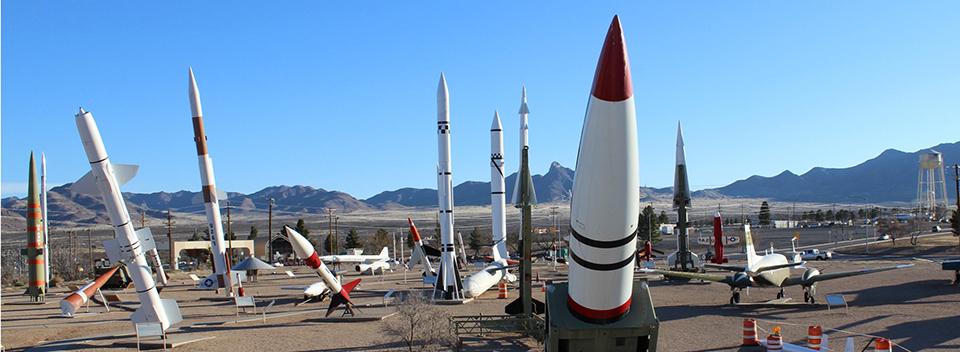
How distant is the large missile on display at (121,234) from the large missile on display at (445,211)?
10359 mm

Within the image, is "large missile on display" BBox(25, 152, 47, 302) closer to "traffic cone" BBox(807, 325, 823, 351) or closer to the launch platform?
the launch platform

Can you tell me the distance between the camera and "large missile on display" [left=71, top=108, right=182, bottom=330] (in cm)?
1705

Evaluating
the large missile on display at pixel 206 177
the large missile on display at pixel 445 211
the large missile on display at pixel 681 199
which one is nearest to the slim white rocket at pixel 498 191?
the large missile on display at pixel 445 211

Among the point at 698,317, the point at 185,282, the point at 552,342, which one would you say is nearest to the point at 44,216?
the point at 185,282

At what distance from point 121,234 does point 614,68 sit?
42.0ft

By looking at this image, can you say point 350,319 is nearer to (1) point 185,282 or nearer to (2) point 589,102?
(2) point 589,102

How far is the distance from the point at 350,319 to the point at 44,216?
2021 cm

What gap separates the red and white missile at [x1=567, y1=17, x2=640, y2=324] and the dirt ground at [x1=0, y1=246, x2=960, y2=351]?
5.94 m

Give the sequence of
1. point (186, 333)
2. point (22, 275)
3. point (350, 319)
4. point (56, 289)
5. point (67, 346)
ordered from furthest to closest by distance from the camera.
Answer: point (22, 275) → point (56, 289) → point (350, 319) → point (186, 333) → point (67, 346)

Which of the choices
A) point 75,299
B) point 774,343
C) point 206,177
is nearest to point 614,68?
point 774,343

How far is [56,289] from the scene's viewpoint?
3828 centimetres

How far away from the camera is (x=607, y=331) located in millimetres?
10539

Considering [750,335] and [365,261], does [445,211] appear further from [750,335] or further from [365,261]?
[365,261]

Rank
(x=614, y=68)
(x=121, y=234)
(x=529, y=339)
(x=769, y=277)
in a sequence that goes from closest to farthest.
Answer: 1. (x=614, y=68)
2. (x=121, y=234)
3. (x=529, y=339)
4. (x=769, y=277)
